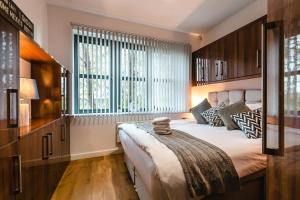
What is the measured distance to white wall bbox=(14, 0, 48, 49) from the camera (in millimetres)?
2152

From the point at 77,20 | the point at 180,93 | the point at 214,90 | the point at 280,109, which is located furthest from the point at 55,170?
the point at 214,90

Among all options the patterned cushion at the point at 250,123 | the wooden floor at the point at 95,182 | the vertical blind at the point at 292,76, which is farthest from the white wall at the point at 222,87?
the wooden floor at the point at 95,182

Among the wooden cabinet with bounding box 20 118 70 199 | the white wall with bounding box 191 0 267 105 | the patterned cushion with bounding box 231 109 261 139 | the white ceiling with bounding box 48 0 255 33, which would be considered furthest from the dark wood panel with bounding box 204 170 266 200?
the white ceiling with bounding box 48 0 255 33

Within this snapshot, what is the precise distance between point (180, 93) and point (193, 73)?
625mm

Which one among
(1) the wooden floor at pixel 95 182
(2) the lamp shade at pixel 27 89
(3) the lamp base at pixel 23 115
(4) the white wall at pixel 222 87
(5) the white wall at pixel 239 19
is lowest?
(1) the wooden floor at pixel 95 182

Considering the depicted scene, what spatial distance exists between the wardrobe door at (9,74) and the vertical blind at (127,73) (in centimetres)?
212

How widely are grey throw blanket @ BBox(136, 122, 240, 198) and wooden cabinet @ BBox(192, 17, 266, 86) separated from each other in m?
1.83

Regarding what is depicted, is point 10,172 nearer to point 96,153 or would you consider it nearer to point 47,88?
point 47,88

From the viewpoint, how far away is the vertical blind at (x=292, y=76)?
1.07 meters

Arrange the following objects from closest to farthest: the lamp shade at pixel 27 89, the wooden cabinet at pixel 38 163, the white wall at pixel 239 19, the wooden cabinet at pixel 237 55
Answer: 1. the wooden cabinet at pixel 38 163
2. the lamp shade at pixel 27 89
3. the wooden cabinet at pixel 237 55
4. the white wall at pixel 239 19

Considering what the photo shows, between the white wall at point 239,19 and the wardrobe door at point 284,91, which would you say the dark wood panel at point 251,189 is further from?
the white wall at point 239,19

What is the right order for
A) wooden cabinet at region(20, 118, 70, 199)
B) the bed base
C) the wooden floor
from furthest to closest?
the wooden floor, the bed base, wooden cabinet at region(20, 118, 70, 199)

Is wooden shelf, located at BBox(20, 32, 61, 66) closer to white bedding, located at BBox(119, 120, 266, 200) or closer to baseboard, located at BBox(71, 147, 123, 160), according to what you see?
white bedding, located at BBox(119, 120, 266, 200)

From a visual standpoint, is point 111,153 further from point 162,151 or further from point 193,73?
point 193,73
